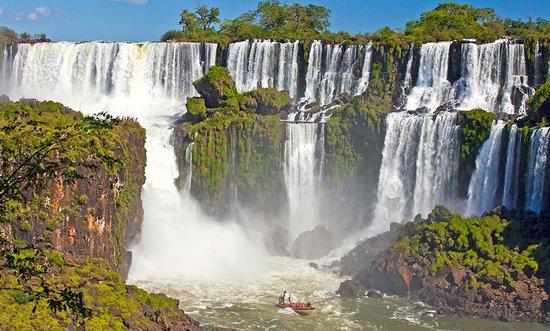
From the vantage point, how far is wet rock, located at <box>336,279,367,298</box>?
35.7m

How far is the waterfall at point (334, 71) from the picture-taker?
54.7 metres

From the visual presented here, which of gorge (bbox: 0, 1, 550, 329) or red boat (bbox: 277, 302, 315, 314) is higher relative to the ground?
gorge (bbox: 0, 1, 550, 329)

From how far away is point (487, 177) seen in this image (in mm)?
42375

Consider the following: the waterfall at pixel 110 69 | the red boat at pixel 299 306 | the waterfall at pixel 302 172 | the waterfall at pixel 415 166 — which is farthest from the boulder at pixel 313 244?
the waterfall at pixel 110 69

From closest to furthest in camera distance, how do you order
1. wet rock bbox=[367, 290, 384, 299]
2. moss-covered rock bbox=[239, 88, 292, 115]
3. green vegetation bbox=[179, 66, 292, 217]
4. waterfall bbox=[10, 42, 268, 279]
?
wet rock bbox=[367, 290, 384, 299], green vegetation bbox=[179, 66, 292, 217], moss-covered rock bbox=[239, 88, 292, 115], waterfall bbox=[10, 42, 268, 279]

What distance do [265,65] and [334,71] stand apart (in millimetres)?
4715

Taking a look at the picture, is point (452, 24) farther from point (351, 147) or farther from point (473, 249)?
point (473, 249)

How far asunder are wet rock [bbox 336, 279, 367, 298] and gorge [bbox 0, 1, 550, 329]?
1.45 feet

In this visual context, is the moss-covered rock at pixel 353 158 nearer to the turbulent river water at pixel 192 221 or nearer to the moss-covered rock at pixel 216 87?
the turbulent river water at pixel 192 221

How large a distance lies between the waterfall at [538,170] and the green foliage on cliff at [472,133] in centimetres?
360

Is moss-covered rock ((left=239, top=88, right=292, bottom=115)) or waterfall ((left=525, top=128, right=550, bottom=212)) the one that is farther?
moss-covered rock ((left=239, top=88, right=292, bottom=115))

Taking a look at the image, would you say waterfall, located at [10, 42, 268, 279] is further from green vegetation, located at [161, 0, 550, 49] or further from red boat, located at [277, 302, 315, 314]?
red boat, located at [277, 302, 315, 314]

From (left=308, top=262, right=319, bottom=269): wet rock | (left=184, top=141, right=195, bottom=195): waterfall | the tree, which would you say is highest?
the tree

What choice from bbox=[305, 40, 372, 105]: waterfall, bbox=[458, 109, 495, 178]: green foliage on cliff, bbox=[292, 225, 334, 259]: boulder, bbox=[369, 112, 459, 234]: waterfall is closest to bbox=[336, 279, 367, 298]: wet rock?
bbox=[292, 225, 334, 259]: boulder
